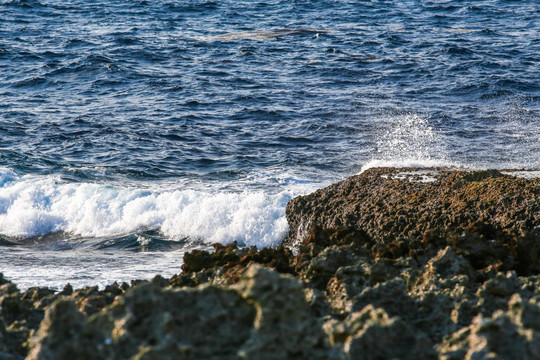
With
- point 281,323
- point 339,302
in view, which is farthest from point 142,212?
point 281,323

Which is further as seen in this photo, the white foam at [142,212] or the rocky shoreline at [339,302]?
the white foam at [142,212]

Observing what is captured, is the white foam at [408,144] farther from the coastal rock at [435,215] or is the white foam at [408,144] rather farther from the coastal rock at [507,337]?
the coastal rock at [507,337]

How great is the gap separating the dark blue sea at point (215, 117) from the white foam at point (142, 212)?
0.03 m

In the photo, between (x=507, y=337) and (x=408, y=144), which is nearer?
(x=507, y=337)

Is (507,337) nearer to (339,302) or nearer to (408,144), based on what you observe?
(339,302)

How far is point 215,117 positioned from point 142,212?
18.8ft

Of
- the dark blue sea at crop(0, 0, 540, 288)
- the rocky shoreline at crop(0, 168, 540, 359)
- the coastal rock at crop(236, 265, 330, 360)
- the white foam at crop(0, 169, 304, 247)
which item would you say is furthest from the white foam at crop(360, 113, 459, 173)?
the coastal rock at crop(236, 265, 330, 360)

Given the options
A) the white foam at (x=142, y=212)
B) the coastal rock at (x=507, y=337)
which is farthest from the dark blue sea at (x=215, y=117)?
the coastal rock at (x=507, y=337)

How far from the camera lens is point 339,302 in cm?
358

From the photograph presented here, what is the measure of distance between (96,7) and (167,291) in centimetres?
2794

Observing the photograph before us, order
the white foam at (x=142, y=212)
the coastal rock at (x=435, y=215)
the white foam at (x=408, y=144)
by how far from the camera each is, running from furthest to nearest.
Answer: the white foam at (x=408, y=144) < the white foam at (x=142, y=212) < the coastal rock at (x=435, y=215)

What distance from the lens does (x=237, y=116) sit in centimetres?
1534

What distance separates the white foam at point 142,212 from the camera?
915 centimetres

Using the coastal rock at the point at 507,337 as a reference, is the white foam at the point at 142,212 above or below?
below
